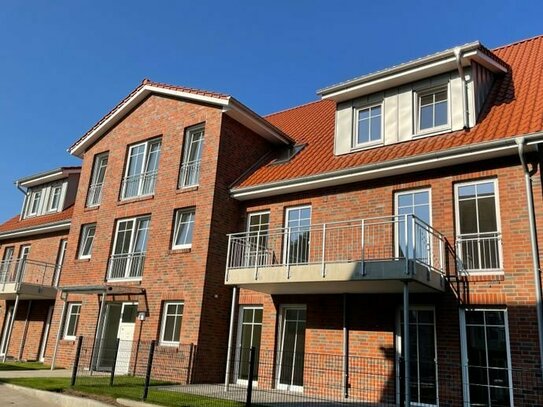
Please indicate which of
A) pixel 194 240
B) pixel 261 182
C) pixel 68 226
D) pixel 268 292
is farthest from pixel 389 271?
pixel 68 226

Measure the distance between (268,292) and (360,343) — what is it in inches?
118

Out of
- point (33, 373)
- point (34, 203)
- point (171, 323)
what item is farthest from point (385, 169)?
point (34, 203)

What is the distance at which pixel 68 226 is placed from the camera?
20562mm

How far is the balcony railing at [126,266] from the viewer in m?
16.1

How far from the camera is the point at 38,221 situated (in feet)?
74.5

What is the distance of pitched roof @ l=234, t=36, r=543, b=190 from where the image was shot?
Result: 1098 centimetres

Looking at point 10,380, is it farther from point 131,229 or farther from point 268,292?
point 268,292

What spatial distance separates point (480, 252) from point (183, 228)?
8850mm

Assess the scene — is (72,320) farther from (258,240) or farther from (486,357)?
(486,357)

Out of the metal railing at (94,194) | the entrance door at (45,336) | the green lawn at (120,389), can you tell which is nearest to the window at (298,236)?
the green lawn at (120,389)

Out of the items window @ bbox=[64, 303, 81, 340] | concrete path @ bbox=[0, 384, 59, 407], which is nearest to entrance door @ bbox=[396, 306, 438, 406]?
concrete path @ bbox=[0, 384, 59, 407]

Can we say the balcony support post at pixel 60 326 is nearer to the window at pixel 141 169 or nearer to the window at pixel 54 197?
the window at pixel 141 169

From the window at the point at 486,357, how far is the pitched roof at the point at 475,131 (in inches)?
148

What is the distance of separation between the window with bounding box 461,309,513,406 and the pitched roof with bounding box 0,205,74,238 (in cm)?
1633
